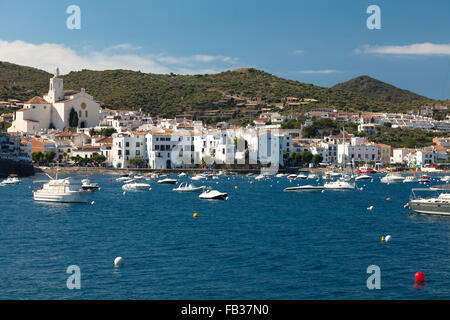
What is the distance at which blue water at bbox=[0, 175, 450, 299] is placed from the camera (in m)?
17.2

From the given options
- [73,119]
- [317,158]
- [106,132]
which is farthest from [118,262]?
[73,119]

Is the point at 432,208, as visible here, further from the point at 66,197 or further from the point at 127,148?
the point at 127,148

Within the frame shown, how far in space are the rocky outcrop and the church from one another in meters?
37.9

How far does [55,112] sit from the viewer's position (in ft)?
430

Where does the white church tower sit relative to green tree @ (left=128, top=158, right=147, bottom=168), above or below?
above

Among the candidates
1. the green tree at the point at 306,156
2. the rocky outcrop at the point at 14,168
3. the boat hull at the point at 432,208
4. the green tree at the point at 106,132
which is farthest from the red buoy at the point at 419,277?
the green tree at the point at 106,132

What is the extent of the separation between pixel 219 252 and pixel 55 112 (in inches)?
4553

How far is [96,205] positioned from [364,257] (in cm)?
2718

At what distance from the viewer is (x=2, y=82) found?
19775 cm

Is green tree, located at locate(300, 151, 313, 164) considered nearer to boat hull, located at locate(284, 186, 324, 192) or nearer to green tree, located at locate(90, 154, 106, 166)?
green tree, located at locate(90, 154, 106, 166)

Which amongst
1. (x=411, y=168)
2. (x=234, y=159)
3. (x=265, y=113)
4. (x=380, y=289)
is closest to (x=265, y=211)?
(x=380, y=289)

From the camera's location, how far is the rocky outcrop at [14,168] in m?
84.2

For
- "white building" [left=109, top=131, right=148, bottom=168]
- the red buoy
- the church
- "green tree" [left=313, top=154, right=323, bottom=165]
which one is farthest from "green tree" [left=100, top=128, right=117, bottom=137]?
the red buoy

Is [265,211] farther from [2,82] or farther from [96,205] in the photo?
[2,82]
